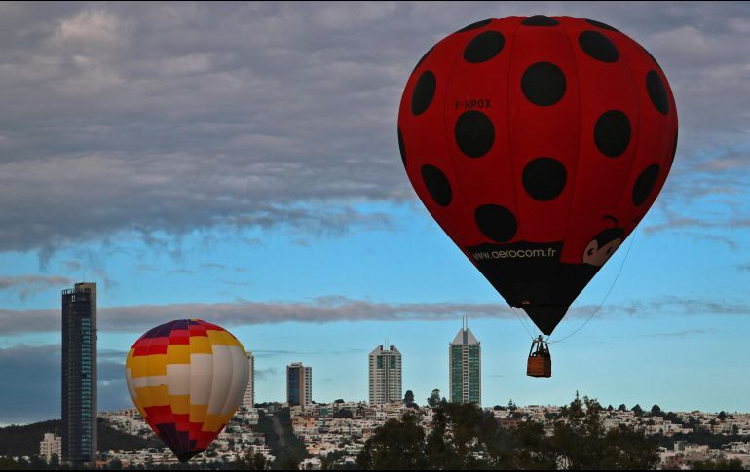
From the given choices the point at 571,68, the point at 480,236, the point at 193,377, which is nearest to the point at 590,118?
the point at 571,68

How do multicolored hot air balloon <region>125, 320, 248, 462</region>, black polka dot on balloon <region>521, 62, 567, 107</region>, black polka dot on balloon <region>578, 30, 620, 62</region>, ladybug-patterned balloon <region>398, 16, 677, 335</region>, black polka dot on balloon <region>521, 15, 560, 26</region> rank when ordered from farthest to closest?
multicolored hot air balloon <region>125, 320, 248, 462</region>, black polka dot on balloon <region>521, 15, 560, 26</region>, black polka dot on balloon <region>578, 30, 620, 62</region>, ladybug-patterned balloon <region>398, 16, 677, 335</region>, black polka dot on balloon <region>521, 62, 567, 107</region>

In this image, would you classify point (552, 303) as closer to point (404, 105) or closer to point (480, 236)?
point (480, 236)

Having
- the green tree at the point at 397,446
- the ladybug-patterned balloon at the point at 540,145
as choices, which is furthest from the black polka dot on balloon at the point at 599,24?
the green tree at the point at 397,446

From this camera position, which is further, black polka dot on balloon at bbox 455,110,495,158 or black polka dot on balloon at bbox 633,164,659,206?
black polka dot on balloon at bbox 633,164,659,206

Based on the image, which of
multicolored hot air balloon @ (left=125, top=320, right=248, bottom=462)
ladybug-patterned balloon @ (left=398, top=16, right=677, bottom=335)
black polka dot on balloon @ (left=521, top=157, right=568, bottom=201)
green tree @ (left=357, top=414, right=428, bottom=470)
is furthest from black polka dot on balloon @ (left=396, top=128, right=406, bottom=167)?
multicolored hot air balloon @ (left=125, top=320, right=248, bottom=462)

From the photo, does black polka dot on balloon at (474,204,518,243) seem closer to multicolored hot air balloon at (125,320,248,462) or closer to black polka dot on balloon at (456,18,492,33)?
black polka dot on balloon at (456,18,492,33)

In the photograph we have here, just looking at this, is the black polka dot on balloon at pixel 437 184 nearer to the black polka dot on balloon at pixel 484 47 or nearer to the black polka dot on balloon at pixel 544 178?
the black polka dot on balloon at pixel 544 178
